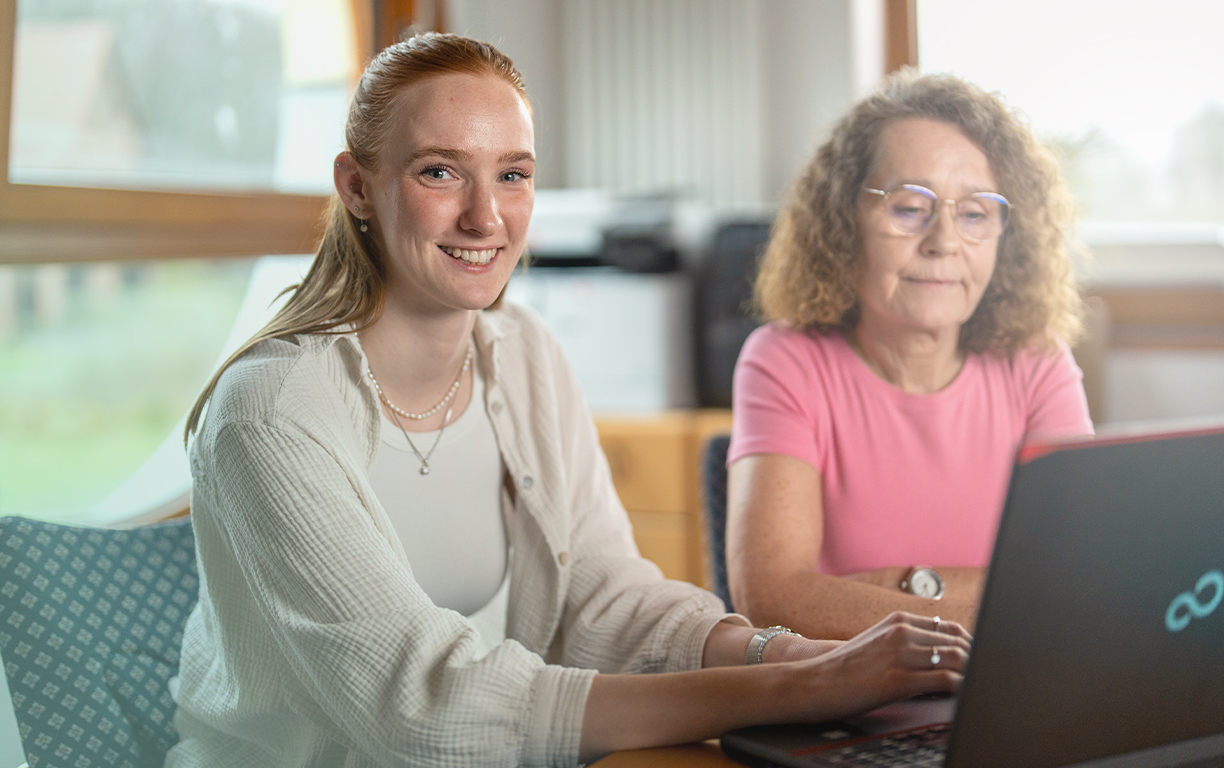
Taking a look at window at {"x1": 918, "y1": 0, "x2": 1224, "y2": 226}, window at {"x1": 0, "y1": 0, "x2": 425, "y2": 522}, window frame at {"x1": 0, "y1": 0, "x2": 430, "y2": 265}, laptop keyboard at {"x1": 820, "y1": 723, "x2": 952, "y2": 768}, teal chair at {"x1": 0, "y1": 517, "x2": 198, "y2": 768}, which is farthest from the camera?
window at {"x1": 918, "y1": 0, "x2": 1224, "y2": 226}

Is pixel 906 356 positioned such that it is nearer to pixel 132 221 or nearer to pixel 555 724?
pixel 555 724

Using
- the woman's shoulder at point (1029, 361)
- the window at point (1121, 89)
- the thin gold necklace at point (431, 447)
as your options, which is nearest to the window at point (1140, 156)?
the window at point (1121, 89)

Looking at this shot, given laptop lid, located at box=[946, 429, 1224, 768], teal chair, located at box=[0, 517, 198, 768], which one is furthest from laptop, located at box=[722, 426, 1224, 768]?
teal chair, located at box=[0, 517, 198, 768]

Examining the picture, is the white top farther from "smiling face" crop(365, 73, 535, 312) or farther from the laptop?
the laptop

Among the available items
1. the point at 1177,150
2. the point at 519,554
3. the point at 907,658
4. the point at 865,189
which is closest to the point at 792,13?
the point at 1177,150

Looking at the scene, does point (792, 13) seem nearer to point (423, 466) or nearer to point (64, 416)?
point (64, 416)

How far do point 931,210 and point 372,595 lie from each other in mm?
806

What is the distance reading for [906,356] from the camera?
138 cm

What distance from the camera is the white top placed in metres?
1.12

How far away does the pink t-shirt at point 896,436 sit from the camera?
1315 millimetres

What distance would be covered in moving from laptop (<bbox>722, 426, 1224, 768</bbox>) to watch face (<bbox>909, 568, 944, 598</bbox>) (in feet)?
1.51

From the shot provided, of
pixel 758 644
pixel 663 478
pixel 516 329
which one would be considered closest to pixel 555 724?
pixel 758 644

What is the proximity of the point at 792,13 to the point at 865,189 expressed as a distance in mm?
2225

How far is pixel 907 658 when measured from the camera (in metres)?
0.81
